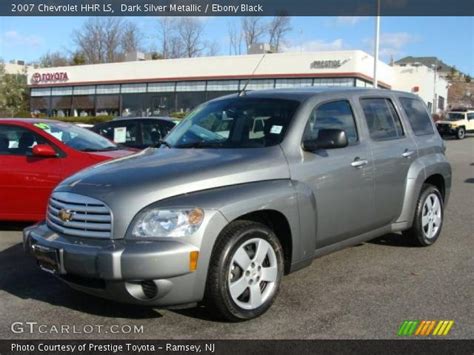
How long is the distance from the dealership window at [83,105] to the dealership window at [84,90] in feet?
0.97

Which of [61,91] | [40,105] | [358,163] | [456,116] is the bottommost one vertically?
[358,163]

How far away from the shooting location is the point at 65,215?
4047mm

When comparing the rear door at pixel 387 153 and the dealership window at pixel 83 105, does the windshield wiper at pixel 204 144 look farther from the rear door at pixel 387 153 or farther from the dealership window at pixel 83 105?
the dealership window at pixel 83 105

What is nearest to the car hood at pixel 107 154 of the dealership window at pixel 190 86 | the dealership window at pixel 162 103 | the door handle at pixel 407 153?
the door handle at pixel 407 153

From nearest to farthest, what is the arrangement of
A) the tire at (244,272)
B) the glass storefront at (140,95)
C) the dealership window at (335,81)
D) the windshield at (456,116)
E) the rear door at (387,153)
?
1. the tire at (244,272)
2. the rear door at (387,153)
3. the windshield at (456,116)
4. the dealership window at (335,81)
5. the glass storefront at (140,95)

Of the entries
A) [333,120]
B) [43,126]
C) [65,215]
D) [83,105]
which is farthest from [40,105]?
[65,215]

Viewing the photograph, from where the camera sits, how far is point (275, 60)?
41.1 m

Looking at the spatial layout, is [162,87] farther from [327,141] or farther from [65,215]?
[65,215]

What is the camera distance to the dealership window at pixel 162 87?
46.1 m

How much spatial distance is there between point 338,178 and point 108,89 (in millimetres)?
47520

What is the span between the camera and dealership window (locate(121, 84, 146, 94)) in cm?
4769

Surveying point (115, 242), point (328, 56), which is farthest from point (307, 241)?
point (328, 56)
